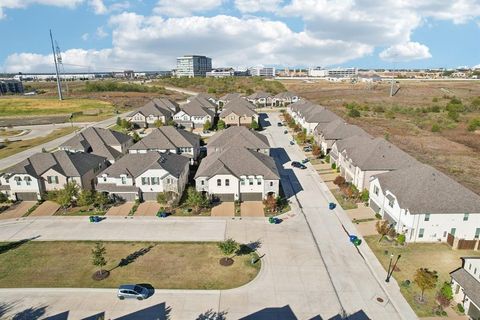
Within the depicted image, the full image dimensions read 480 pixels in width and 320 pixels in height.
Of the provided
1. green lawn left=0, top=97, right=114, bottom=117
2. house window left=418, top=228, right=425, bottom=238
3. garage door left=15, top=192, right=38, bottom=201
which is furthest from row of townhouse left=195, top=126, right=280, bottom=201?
green lawn left=0, top=97, right=114, bottom=117

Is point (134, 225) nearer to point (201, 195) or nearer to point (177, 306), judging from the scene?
point (201, 195)

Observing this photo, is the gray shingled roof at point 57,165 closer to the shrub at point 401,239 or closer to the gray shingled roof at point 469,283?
the shrub at point 401,239

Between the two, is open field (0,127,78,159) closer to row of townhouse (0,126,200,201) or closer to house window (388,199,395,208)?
row of townhouse (0,126,200,201)

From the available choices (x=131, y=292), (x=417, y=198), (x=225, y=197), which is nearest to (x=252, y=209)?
(x=225, y=197)

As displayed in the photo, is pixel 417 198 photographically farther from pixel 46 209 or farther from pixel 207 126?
pixel 207 126

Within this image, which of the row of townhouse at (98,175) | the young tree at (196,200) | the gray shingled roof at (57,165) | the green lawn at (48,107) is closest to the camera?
the young tree at (196,200)

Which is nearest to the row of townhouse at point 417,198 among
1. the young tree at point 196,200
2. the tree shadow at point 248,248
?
the tree shadow at point 248,248
